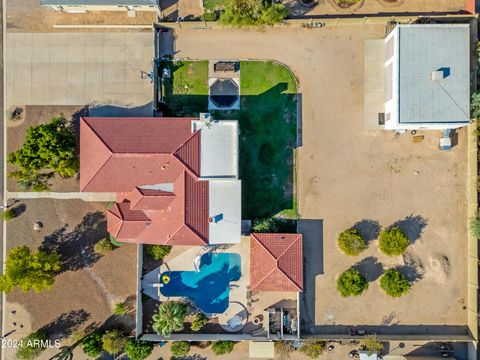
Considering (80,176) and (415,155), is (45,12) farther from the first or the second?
(415,155)

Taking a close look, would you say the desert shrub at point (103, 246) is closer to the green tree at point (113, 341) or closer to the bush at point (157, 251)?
the bush at point (157, 251)

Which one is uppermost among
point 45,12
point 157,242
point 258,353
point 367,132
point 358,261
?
point 45,12

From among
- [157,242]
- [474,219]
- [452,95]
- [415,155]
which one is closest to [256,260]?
[157,242]

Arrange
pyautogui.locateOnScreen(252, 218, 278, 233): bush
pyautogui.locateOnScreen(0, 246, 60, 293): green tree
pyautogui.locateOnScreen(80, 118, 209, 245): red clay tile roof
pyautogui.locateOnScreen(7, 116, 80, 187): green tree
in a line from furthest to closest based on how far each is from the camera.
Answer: pyautogui.locateOnScreen(252, 218, 278, 233): bush < pyautogui.locateOnScreen(0, 246, 60, 293): green tree < pyautogui.locateOnScreen(7, 116, 80, 187): green tree < pyautogui.locateOnScreen(80, 118, 209, 245): red clay tile roof

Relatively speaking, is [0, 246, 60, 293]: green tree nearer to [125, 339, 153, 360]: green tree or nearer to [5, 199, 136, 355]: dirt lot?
[5, 199, 136, 355]: dirt lot

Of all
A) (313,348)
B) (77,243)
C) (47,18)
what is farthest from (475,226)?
(47,18)

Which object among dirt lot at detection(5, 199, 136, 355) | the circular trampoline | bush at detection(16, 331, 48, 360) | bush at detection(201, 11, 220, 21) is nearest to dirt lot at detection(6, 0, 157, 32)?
bush at detection(201, 11, 220, 21)

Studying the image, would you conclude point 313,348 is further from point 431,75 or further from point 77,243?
point 431,75
